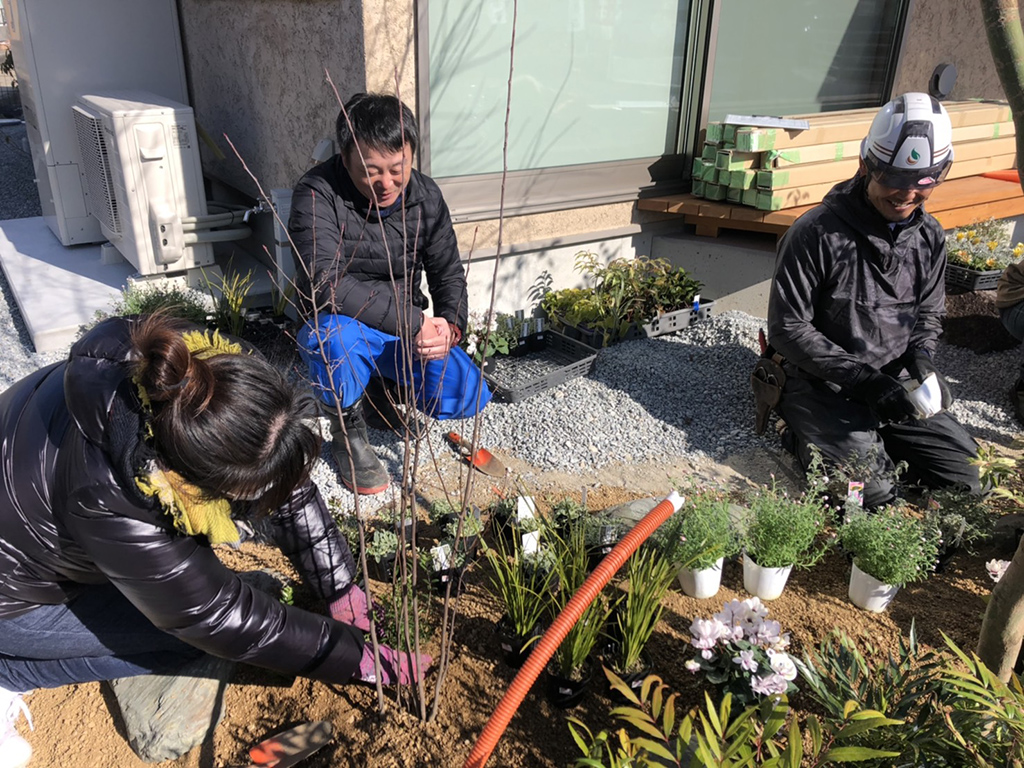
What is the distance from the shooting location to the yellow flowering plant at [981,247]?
515cm

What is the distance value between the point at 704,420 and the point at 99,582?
2.90 meters

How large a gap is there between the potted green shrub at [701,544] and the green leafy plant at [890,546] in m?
0.38

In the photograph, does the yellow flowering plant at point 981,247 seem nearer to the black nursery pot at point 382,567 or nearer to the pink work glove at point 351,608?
the black nursery pot at point 382,567

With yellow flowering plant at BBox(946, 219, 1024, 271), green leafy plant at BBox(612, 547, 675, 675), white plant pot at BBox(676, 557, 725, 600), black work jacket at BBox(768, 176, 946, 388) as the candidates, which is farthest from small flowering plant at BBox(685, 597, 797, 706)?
yellow flowering plant at BBox(946, 219, 1024, 271)

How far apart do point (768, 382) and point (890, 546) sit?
50.6 inches

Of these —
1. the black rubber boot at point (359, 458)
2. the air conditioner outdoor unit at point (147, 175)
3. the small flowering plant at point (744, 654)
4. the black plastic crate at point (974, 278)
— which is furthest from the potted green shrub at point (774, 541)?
the air conditioner outdoor unit at point (147, 175)

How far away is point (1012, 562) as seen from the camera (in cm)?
178

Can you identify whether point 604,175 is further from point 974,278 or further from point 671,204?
point 974,278

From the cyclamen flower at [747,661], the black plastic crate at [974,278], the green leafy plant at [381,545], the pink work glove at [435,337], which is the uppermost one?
the pink work glove at [435,337]

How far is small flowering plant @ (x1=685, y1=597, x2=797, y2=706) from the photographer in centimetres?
192

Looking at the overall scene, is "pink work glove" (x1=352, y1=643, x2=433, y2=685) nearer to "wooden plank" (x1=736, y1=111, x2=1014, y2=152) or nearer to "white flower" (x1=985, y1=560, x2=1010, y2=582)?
"white flower" (x1=985, y1=560, x2=1010, y2=582)

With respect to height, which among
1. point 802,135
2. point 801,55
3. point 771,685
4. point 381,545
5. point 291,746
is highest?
point 801,55

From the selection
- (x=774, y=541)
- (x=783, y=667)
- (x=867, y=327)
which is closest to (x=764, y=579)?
(x=774, y=541)

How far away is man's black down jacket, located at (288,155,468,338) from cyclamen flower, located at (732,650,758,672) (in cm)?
174
